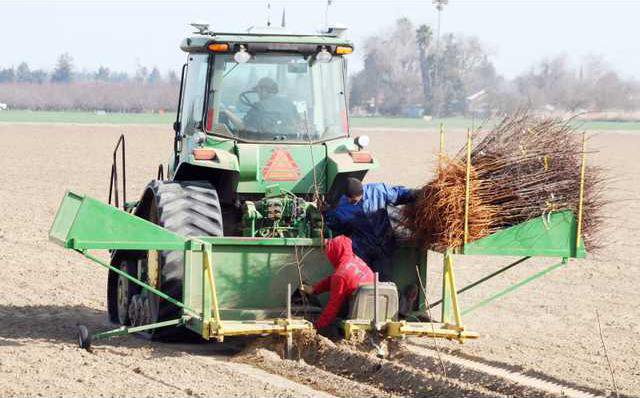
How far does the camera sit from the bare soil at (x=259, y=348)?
775 cm

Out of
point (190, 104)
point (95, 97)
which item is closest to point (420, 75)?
point (95, 97)

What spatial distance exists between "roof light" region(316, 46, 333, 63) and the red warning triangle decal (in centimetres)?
81

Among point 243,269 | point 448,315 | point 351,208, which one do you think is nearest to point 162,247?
point 243,269

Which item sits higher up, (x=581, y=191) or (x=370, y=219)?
(x=581, y=191)

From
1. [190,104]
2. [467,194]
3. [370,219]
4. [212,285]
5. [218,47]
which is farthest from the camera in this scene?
[190,104]

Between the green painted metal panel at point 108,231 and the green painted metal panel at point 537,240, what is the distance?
2.09 m

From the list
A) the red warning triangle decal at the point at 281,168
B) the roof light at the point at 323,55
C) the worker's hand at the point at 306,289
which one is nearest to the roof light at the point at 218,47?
the roof light at the point at 323,55

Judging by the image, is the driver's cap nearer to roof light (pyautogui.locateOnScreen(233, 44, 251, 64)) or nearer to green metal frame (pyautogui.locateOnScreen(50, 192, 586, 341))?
roof light (pyautogui.locateOnScreen(233, 44, 251, 64))

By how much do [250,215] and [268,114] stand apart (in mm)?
916

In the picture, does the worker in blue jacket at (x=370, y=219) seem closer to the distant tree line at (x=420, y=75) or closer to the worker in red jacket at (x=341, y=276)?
the worker in red jacket at (x=341, y=276)

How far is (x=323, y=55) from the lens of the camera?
31.8ft

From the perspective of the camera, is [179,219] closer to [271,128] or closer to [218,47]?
[271,128]

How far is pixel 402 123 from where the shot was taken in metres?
66.1

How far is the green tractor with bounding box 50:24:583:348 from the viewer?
27.8 ft
